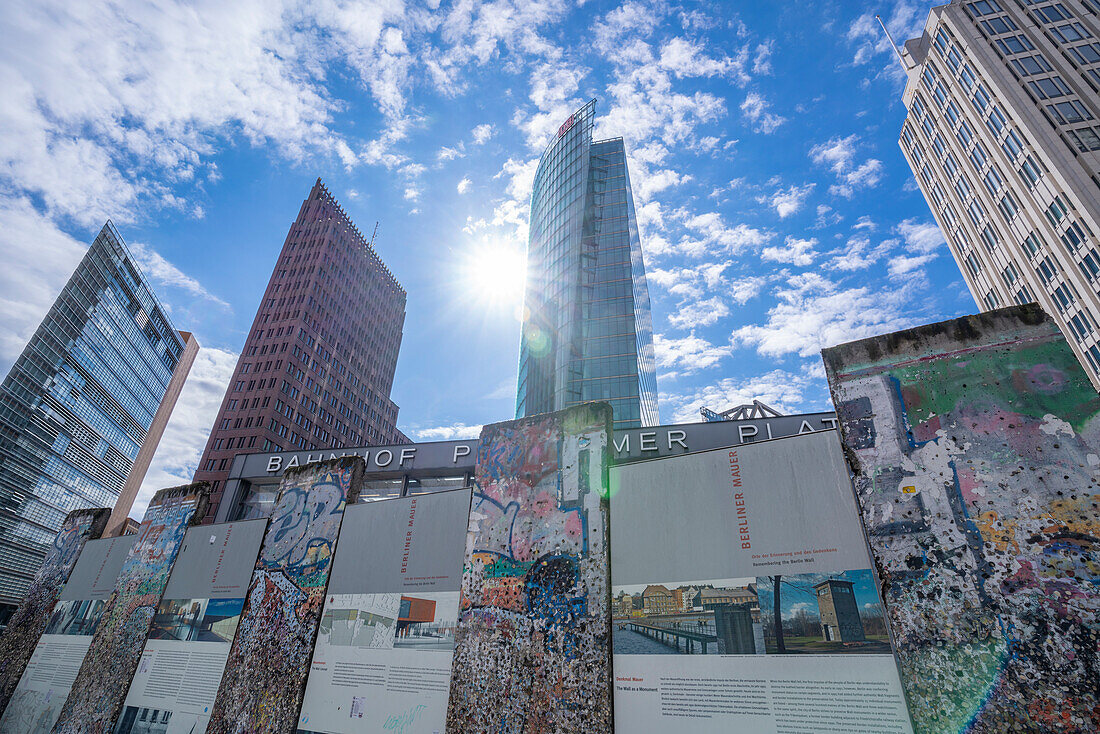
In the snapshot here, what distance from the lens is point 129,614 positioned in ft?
51.1

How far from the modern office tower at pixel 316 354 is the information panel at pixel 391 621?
4583cm

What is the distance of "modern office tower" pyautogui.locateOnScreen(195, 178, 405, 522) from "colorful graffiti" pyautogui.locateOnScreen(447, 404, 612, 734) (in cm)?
4896

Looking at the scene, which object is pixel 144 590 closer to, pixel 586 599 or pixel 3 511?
pixel 586 599

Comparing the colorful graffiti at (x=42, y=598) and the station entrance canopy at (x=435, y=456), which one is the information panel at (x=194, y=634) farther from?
the colorful graffiti at (x=42, y=598)

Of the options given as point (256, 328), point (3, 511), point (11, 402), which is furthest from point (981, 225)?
point (3, 511)

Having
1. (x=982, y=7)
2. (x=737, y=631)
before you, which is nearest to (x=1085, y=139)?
(x=982, y=7)

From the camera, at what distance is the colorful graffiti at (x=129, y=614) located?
1443cm

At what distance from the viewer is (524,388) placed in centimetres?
5097

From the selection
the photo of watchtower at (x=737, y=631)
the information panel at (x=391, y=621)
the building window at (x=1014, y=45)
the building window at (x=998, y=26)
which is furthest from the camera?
the building window at (x=998, y=26)

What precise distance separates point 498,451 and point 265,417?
59.1 meters

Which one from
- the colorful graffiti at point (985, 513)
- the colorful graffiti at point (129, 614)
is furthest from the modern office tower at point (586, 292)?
the colorful graffiti at point (985, 513)

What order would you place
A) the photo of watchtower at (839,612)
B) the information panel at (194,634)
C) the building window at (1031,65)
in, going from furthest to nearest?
the building window at (1031,65), the information panel at (194,634), the photo of watchtower at (839,612)

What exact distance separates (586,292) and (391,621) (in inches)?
1561

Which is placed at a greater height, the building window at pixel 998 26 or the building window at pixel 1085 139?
the building window at pixel 998 26
